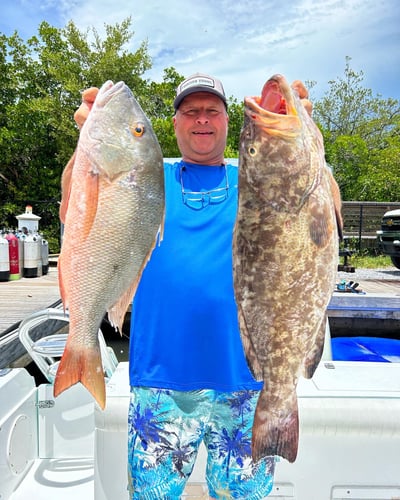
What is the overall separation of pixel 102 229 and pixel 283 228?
1.94 ft

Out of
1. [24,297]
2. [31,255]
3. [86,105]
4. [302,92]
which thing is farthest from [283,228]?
[31,255]

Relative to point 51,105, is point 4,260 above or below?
below

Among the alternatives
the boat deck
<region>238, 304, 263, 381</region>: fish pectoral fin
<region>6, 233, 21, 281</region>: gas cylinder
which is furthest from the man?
<region>6, 233, 21, 281</region>: gas cylinder

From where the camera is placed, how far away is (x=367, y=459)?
2621mm

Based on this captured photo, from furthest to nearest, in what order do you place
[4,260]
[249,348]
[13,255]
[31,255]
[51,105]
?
[51,105], [31,255], [13,255], [4,260], [249,348]

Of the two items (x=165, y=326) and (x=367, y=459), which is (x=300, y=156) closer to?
(x=165, y=326)

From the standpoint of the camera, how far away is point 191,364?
1.98 meters

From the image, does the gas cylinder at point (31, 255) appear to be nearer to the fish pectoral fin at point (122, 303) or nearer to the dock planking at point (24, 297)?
the dock planking at point (24, 297)

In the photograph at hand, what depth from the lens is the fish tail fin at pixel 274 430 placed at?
1675 millimetres

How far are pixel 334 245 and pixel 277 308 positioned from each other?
0.29 m

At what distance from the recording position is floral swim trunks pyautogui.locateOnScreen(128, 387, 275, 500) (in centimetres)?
200

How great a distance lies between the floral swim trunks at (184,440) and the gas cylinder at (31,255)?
344 inches

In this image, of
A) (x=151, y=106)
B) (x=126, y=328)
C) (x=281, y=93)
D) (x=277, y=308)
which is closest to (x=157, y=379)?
(x=277, y=308)

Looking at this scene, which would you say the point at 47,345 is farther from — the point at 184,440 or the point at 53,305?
the point at 53,305
